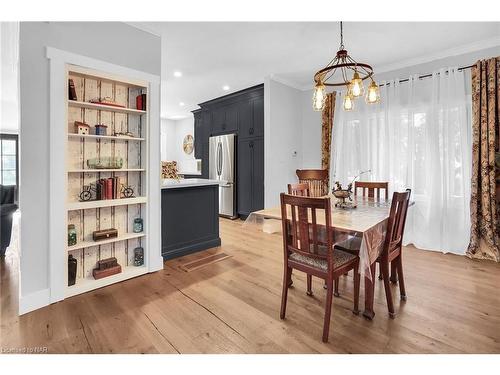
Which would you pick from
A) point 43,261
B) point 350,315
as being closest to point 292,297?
point 350,315

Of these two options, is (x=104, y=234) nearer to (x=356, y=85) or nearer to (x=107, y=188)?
(x=107, y=188)

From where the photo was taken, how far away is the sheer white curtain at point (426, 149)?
3.49 metres

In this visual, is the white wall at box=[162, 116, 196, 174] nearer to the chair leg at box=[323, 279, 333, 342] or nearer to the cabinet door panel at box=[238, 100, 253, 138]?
the cabinet door panel at box=[238, 100, 253, 138]

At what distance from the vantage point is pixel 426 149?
373cm

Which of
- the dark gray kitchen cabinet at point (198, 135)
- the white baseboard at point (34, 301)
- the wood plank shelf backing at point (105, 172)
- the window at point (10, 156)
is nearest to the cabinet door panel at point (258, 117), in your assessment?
the dark gray kitchen cabinet at point (198, 135)

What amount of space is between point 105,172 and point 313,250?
2.15 m

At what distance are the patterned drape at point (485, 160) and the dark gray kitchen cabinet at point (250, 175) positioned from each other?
10.0 ft

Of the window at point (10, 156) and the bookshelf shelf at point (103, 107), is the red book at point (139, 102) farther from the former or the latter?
the window at point (10, 156)

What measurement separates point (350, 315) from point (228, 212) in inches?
152

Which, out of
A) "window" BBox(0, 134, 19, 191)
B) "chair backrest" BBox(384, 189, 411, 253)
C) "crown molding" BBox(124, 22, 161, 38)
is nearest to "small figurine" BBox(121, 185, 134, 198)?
"crown molding" BBox(124, 22, 161, 38)

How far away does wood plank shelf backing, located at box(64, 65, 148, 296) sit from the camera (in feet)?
8.12

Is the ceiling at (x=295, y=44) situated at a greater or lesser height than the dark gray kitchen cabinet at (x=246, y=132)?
greater
